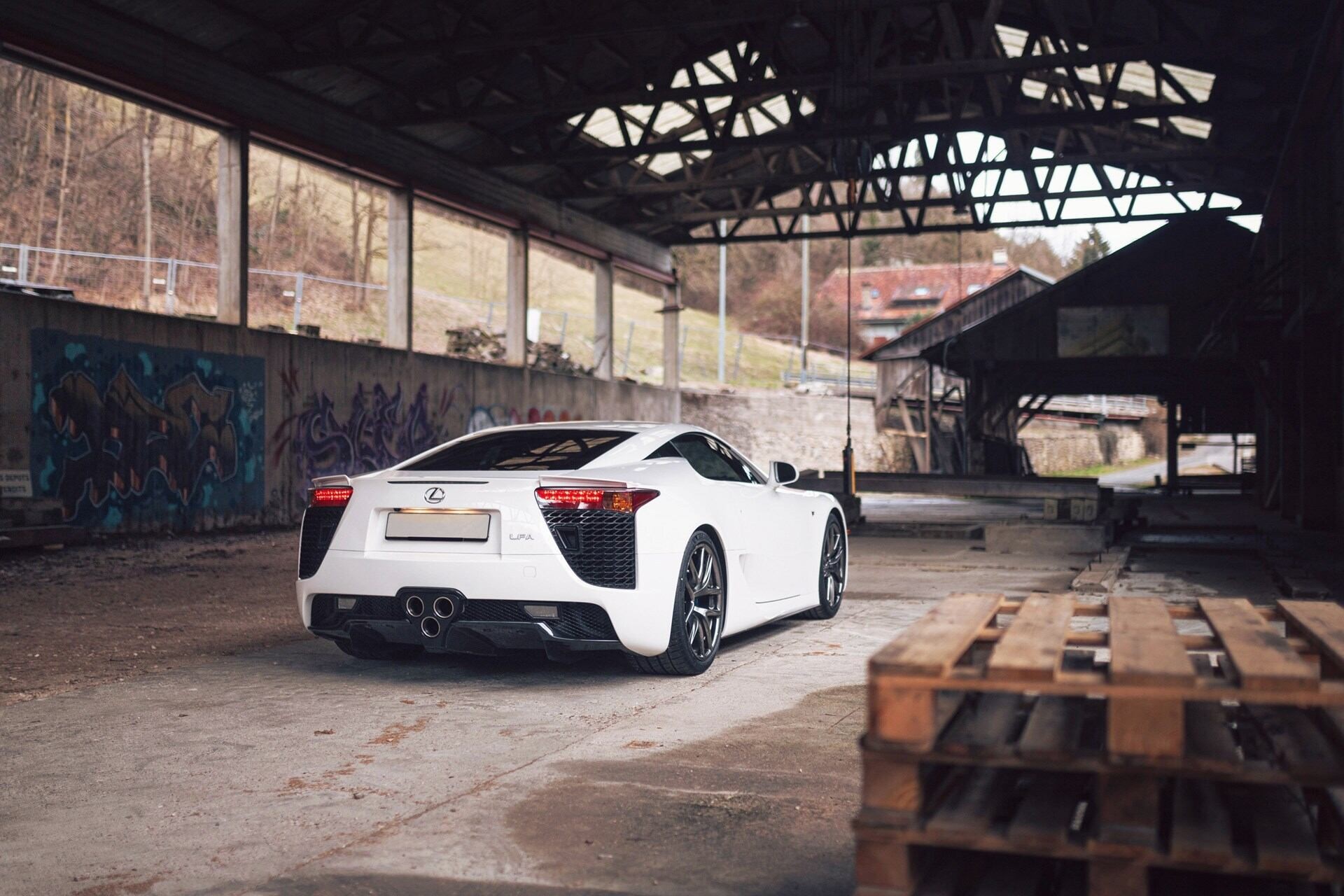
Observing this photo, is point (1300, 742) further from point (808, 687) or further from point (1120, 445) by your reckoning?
point (1120, 445)

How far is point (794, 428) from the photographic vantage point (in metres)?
41.1

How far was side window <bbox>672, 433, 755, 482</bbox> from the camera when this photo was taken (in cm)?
720

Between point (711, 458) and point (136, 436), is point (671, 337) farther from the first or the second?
point (711, 458)

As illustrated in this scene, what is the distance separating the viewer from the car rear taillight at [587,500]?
5.82 metres

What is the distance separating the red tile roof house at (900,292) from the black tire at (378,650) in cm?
8269

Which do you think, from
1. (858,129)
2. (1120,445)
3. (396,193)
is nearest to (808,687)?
(858,129)

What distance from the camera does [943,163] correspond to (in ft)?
73.5

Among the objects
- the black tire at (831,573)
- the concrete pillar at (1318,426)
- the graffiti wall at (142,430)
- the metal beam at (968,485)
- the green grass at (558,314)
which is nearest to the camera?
Answer: the black tire at (831,573)

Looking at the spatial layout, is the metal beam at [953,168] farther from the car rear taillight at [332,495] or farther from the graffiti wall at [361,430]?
the car rear taillight at [332,495]

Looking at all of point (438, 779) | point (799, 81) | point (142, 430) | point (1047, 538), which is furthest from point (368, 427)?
point (438, 779)

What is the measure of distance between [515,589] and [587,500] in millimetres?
544

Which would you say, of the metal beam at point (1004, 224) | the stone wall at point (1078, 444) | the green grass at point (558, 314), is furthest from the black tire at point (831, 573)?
the green grass at point (558, 314)

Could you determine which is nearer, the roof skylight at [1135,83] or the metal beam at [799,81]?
the metal beam at [799,81]

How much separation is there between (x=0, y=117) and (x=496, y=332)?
1871 centimetres
